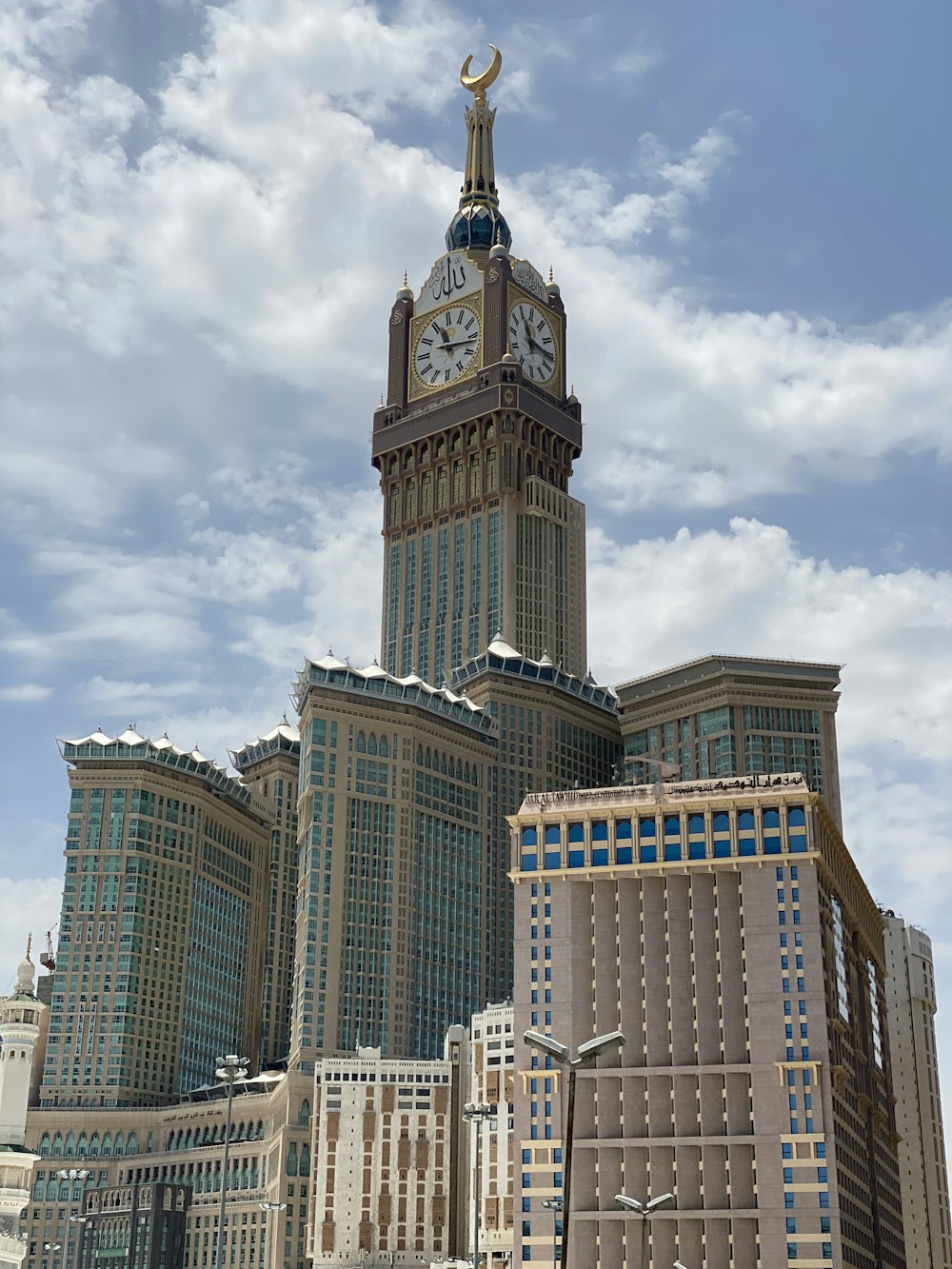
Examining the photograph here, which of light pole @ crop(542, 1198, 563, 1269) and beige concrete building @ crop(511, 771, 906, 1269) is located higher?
beige concrete building @ crop(511, 771, 906, 1269)

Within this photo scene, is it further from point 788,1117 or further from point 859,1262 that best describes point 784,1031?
point 859,1262

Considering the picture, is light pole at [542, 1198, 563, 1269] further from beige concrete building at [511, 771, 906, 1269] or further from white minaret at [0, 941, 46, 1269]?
white minaret at [0, 941, 46, 1269]

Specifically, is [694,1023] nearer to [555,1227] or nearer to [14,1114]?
[555,1227]

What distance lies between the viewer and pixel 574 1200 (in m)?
180

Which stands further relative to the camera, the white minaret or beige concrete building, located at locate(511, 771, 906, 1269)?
beige concrete building, located at locate(511, 771, 906, 1269)

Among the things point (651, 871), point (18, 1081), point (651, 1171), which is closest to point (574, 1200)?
point (651, 1171)

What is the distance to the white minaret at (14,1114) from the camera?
134 m

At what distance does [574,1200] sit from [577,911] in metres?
31.6

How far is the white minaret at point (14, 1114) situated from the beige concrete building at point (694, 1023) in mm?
59304

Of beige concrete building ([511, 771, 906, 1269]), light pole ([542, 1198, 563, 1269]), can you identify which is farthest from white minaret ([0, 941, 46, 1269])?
beige concrete building ([511, 771, 906, 1269])

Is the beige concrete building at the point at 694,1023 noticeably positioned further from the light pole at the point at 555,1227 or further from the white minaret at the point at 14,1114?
the white minaret at the point at 14,1114

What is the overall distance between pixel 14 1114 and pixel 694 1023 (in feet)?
253

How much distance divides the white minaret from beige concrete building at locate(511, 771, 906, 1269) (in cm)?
5930

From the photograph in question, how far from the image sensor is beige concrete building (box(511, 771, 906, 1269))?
175250mm
